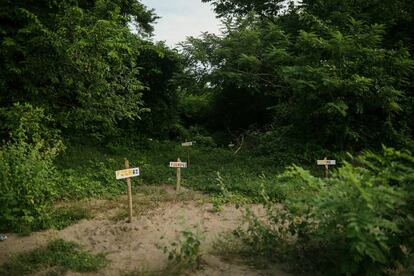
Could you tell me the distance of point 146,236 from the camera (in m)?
5.91

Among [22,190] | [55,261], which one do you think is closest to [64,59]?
[22,190]

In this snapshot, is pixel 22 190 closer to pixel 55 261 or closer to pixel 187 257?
pixel 55 261

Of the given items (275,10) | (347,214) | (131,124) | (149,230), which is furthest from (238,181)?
(275,10)

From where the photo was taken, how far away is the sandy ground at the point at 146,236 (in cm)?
493

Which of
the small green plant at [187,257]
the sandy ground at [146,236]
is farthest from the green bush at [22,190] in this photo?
the small green plant at [187,257]

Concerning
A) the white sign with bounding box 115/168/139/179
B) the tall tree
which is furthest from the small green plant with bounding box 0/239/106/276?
the tall tree

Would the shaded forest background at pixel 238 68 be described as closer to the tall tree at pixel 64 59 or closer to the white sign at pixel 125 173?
the tall tree at pixel 64 59

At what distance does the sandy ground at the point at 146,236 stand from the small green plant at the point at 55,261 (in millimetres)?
174

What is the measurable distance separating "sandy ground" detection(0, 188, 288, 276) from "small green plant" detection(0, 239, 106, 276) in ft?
0.57

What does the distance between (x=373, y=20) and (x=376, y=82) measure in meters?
3.06

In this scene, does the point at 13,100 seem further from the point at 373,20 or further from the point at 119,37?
the point at 373,20

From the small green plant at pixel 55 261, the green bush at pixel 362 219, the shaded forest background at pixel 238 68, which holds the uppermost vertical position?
the shaded forest background at pixel 238 68

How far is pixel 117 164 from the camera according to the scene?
10.7 m

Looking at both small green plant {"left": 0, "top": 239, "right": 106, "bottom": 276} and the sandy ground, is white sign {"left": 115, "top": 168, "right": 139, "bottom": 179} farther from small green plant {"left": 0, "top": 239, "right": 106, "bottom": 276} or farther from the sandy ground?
small green plant {"left": 0, "top": 239, "right": 106, "bottom": 276}
